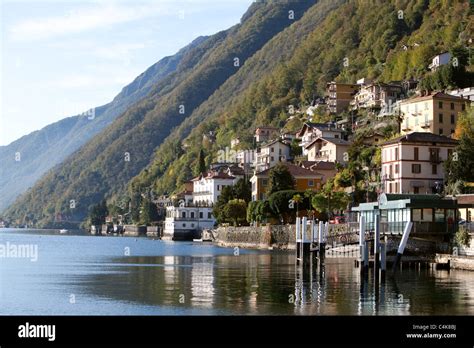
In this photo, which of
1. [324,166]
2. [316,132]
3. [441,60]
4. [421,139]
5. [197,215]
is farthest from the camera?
[197,215]

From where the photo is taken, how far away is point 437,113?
385 ft

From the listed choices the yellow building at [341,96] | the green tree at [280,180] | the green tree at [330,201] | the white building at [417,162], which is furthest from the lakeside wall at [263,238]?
the yellow building at [341,96]

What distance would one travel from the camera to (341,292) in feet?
160

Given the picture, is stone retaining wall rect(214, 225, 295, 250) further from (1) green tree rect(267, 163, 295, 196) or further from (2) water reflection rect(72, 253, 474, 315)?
(2) water reflection rect(72, 253, 474, 315)

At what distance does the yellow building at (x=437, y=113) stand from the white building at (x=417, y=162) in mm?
23117

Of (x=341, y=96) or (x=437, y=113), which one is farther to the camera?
(x=341, y=96)

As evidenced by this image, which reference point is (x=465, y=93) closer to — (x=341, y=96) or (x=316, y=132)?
(x=316, y=132)

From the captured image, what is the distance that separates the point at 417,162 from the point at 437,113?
87.9 ft

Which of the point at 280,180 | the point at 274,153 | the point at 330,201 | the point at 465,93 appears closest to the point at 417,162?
the point at 330,201

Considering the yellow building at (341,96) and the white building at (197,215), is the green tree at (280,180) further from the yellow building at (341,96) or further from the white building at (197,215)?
the yellow building at (341,96)

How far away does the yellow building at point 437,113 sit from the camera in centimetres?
11725
